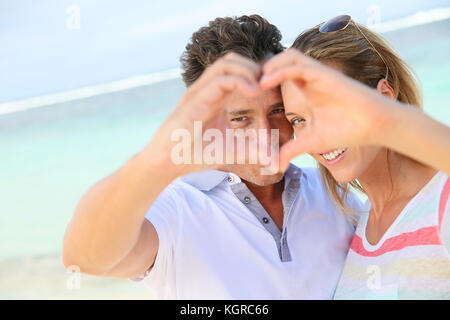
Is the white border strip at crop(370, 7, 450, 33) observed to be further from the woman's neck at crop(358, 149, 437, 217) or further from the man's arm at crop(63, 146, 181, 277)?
the man's arm at crop(63, 146, 181, 277)

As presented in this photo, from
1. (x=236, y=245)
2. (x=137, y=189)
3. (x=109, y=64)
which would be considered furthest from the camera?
(x=109, y=64)

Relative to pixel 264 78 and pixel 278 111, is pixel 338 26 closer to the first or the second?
pixel 278 111

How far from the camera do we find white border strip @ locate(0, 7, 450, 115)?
10578 mm

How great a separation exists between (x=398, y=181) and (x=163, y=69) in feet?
31.1

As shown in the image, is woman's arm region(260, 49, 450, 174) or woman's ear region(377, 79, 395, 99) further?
woman's ear region(377, 79, 395, 99)

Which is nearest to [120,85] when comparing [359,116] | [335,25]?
[335,25]

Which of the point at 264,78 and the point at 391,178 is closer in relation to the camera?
the point at 264,78

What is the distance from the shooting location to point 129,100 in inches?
396

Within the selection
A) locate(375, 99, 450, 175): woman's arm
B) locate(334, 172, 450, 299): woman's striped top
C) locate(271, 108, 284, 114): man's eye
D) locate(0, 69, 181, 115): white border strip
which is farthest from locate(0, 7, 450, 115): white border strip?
locate(375, 99, 450, 175): woman's arm

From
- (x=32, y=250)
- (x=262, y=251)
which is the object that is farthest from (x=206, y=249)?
(x=32, y=250)

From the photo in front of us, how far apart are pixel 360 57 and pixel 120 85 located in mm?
9309

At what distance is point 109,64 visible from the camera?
10984mm

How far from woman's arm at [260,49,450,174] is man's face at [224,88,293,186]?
0.80 metres
